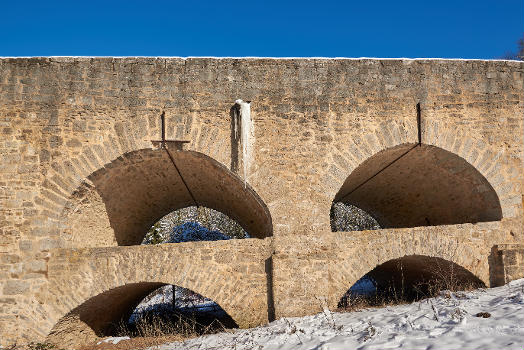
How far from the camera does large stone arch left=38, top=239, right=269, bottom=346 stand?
20.9 ft

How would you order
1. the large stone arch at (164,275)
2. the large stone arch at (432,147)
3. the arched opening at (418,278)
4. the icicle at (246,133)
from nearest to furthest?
the large stone arch at (164,275) < the icicle at (246,133) < the large stone arch at (432,147) < the arched opening at (418,278)

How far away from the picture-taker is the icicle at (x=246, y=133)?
6.71 meters

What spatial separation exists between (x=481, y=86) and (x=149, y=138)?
5.91 meters

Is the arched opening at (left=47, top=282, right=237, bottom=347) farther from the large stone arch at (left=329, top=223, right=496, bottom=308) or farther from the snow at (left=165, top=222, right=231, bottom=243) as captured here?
the snow at (left=165, top=222, right=231, bottom=243)

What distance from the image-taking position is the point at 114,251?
6.48 metres

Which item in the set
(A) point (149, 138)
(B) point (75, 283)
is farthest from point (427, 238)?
(B) point (75, 283)

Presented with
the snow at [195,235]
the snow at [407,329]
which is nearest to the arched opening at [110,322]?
the snow at [407,329]

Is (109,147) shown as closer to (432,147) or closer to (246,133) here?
(246,133)

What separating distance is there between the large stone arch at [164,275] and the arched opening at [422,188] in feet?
9.29

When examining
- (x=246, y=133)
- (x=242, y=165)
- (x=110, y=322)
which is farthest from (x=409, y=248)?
(x=110, y=322)

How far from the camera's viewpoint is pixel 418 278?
890 centimetres

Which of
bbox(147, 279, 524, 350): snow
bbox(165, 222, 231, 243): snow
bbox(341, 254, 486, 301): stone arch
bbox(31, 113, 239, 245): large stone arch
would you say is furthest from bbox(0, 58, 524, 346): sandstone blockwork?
bbox(165, 222, 231, 243): snow

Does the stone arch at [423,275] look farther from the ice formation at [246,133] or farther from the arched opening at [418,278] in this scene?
the ice formation at [246,133]

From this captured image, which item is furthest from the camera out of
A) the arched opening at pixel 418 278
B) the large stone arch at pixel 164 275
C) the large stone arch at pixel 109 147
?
the arched opening at pixel 418 278
